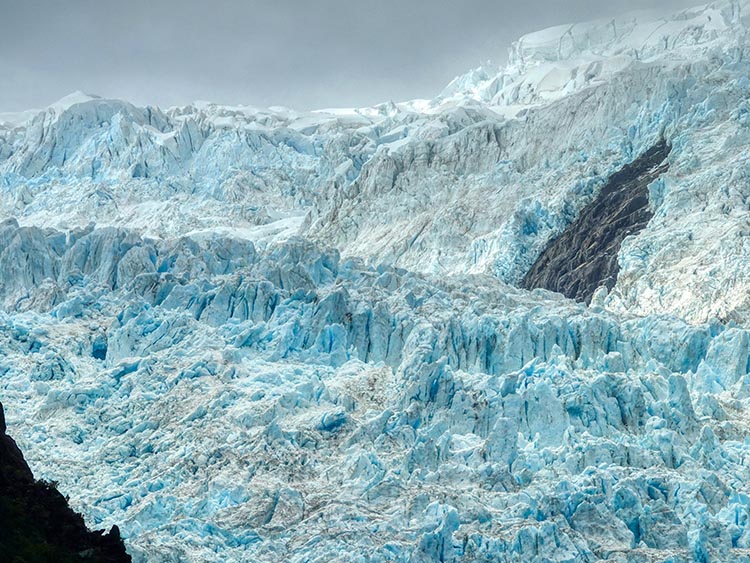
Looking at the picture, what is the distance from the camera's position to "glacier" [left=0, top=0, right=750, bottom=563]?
41438mm

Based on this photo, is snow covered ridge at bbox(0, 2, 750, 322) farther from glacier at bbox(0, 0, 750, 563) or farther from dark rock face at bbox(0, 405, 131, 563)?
dark rock face at bbox(0, 405, 131, 563)

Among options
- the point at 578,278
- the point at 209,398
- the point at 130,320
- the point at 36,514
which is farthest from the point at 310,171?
the point at 36,514

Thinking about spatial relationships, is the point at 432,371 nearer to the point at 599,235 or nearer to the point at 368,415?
the point at 368,415

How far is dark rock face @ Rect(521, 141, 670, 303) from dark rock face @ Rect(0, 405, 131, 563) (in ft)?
170

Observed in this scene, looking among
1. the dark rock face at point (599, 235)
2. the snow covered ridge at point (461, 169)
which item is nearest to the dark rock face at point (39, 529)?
the snow covered ridge at point (461, 169)

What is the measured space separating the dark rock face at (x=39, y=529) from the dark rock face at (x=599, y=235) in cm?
5196

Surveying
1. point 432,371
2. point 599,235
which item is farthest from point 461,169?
point 432,371

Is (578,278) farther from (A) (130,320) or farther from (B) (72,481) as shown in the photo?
(B) (72,481)

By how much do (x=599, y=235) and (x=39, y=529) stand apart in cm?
5992

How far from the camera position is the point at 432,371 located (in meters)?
49.2

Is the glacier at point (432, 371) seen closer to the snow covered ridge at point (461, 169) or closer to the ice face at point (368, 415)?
the ice face at point (368, 415)

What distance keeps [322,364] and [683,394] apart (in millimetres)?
14999

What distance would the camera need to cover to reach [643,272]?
71.1m

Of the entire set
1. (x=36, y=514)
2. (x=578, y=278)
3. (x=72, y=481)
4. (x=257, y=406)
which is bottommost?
(x=36, y=514)
